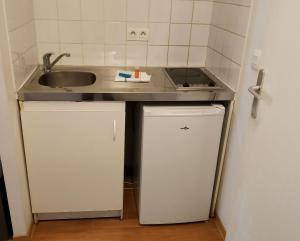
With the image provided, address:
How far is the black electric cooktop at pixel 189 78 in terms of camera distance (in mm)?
1728

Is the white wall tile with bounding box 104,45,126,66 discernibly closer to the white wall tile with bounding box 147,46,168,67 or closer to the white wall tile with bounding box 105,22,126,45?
the white wall tile with bounding box 105,22,126,45

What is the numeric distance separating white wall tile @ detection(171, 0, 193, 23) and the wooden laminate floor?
4.43 feet

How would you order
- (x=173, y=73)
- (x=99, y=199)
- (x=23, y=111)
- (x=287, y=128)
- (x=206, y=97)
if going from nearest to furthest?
(x=287, y=128) < (x=23, y=111) < (x=206, y=97) < (x=99, y=199) < (x=173, y=73)

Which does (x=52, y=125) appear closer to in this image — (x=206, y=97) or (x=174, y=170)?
(x=174, y=170)

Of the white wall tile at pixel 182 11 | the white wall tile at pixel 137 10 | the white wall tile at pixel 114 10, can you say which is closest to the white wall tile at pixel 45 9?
the white wall tile at pixel 114 10

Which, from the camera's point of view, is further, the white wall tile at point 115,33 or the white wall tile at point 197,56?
the white wall tile at point 197,56

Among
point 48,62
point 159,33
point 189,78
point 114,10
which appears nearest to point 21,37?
point 48,62

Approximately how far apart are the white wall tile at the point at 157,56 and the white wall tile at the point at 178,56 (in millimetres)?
35

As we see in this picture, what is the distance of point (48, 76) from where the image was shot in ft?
6.36

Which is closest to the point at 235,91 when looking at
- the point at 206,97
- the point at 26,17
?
the point at 206,97

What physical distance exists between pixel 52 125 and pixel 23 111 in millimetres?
161

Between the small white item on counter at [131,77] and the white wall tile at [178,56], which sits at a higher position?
the white wall tile at [178,56]

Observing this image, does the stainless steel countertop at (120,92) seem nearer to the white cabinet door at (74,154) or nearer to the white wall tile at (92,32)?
the white cabinet door at (74,154)

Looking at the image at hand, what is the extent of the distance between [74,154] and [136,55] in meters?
0.82
